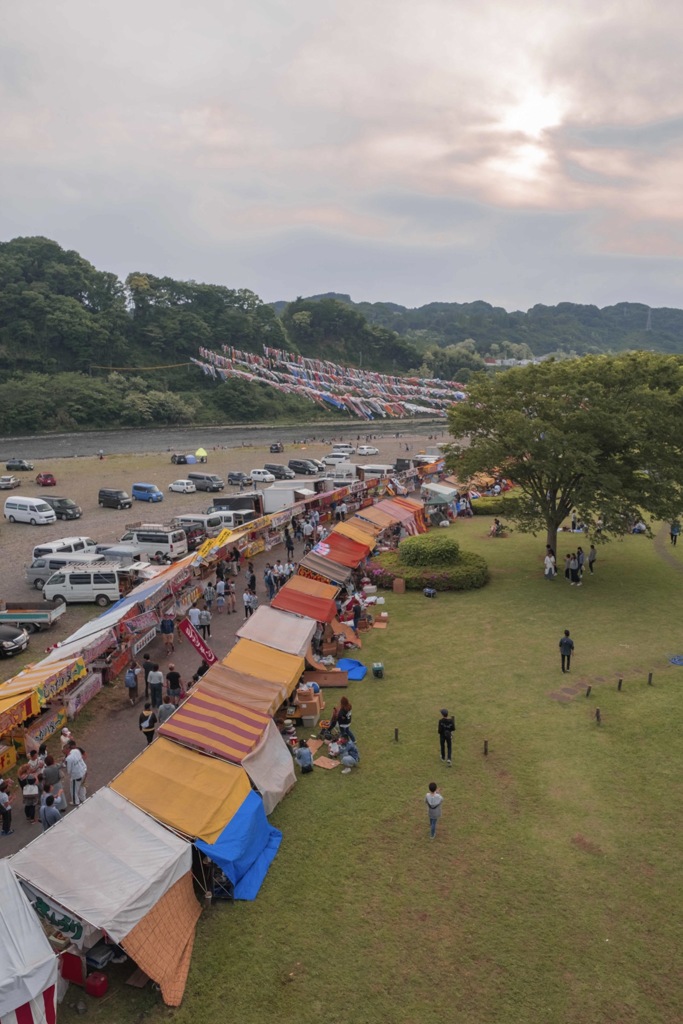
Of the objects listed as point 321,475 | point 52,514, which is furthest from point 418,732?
point 321,475

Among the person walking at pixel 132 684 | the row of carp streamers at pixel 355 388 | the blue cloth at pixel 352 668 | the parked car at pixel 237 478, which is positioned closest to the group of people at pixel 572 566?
the blue cloth at pixel 352 668

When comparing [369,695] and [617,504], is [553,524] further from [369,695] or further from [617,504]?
[369,695]

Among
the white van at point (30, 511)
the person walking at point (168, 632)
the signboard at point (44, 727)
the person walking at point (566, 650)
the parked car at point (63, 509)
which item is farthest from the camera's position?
the parked car at point (63, 509)

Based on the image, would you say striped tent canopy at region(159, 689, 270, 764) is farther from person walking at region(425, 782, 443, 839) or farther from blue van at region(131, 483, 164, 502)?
blue van at region(131, 483, 164, 502)

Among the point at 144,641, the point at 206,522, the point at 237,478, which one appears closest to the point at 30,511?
the point at 206,522

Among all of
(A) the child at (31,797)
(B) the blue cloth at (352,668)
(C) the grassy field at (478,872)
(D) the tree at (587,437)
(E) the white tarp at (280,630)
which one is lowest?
(C) the grassy field at (478,872)

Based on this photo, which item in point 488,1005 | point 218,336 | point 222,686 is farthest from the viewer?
point 218,336

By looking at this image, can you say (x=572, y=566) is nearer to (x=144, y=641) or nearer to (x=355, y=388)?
(x=144, y=641)

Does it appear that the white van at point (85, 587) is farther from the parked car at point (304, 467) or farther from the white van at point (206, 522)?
the parked car at point (304, 467)
